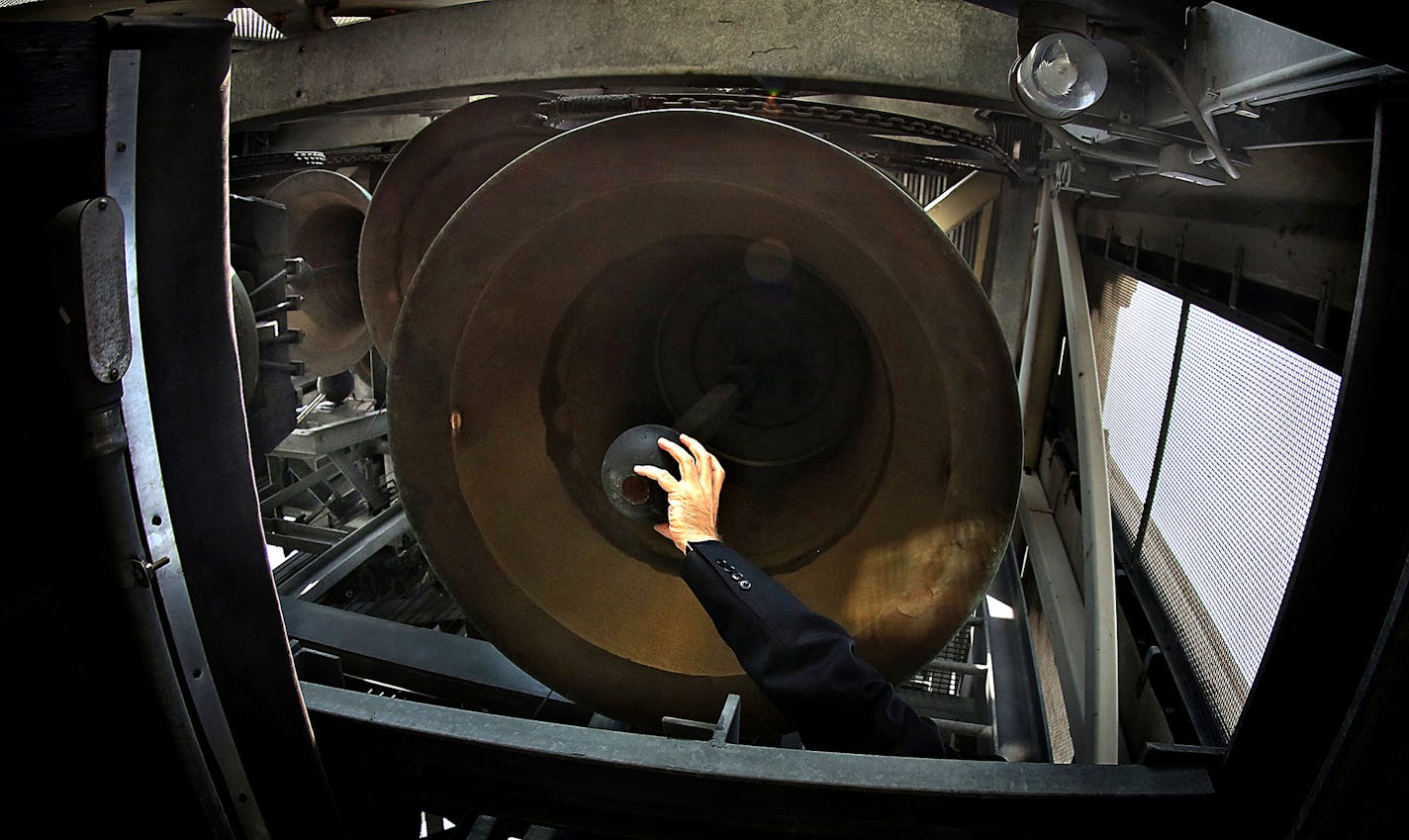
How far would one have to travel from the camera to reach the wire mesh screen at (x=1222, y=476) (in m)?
1.36

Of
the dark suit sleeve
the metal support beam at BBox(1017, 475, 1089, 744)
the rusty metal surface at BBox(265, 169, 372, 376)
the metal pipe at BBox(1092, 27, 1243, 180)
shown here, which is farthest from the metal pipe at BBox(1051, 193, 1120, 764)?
the rusty metal surface at BBox(265, 169, 372, 376)

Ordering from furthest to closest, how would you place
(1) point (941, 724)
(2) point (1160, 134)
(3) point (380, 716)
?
(1) point (941, 724), (2) point (1160, 134), (3) point (380, 716)

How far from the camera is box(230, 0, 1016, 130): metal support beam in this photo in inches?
65.9

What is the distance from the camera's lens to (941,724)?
1.72 m

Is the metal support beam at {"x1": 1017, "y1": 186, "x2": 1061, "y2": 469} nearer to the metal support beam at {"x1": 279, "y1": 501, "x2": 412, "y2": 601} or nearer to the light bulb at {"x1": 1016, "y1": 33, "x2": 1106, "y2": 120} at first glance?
the light bulb at {"x1": 1016, "y1": 33, "x2": 1106, "y2": 120}

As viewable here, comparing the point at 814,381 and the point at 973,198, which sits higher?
the point at 973,198

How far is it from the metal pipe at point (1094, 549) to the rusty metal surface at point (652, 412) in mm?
633

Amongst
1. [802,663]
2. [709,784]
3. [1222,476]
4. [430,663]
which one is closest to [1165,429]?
[1222,476]

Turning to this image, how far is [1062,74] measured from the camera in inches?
36.8

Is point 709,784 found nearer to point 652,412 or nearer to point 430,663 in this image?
point 652,412

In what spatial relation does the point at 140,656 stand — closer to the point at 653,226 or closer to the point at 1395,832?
the point at 653,226

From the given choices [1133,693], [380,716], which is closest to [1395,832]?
[380,716]

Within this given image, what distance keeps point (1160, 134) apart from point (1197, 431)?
947 millimetres

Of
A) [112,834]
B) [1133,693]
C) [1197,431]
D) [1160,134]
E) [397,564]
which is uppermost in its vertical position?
[1160,134]
